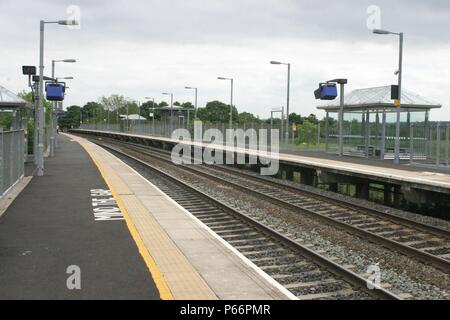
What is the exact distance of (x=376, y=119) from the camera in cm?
2967

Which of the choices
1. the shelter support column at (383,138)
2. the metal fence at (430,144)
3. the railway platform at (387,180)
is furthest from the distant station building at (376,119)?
the railway platform at (387,180)

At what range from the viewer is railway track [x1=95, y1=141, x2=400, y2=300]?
22.7 ft

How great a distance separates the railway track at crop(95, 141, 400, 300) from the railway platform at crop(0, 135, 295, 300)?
1.80 feet

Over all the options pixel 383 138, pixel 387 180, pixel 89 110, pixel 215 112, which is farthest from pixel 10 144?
pixel 89 110

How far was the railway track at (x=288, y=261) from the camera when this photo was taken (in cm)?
692

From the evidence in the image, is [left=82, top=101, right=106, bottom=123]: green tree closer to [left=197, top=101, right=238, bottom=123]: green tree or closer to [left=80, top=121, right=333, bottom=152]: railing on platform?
[left=197, top=101, right=238, bottom=123]: green tree

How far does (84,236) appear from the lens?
30.5 ft

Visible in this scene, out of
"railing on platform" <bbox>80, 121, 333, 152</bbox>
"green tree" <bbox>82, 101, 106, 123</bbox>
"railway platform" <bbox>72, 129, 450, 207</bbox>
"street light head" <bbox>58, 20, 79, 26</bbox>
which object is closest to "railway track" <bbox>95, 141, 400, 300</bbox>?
"railway platform" <bbox>72, 129, 450, 207</bbox>

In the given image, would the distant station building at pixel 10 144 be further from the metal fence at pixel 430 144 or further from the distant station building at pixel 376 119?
the distant station building at pixel 376 119

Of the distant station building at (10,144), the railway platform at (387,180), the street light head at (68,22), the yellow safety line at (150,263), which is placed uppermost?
the street light head at (68,22)

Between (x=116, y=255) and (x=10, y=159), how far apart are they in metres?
8.10

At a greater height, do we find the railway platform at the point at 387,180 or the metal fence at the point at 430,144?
the metal fence at the point at 430,144

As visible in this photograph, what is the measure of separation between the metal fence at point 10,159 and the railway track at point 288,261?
175 inches
